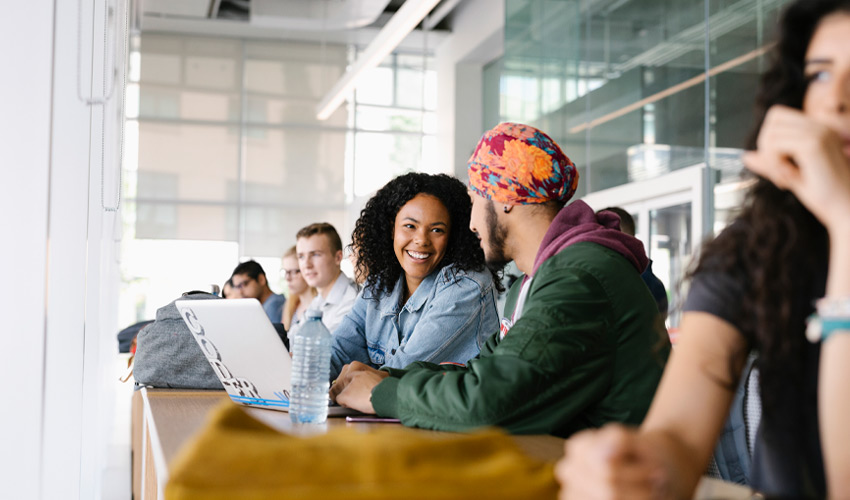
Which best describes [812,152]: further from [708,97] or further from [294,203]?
[294,203]

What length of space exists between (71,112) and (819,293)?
2.09m

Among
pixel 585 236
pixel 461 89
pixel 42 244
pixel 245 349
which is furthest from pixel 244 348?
pixel 461 89

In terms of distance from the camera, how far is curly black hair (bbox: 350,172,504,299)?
9.10 feet

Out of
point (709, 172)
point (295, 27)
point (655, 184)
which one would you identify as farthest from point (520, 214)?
point (295, 27)

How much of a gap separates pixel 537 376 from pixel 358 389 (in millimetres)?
468

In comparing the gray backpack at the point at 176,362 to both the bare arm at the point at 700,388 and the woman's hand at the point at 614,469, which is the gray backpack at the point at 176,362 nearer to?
the bare arm at the point at 700,388

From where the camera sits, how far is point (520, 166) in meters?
2.04

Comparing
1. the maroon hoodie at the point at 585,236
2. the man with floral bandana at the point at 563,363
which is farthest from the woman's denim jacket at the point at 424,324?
the maroon hoodie at the point at 585,236

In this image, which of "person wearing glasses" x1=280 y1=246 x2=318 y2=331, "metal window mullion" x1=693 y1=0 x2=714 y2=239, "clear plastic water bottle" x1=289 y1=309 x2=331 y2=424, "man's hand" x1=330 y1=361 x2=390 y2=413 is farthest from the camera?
"person wearing glasses" x1=280 y1=246 x2=318 y2=331

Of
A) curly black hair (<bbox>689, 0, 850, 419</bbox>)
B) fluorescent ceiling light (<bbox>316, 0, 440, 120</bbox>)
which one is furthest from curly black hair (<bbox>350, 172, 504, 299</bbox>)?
fluorescent ceiling light (<bbox>316, 0, 440, 120</bbox>)

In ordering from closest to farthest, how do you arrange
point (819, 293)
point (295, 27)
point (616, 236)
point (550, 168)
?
1. point (819, 293)
2. point (616, 236)
3. point (550, 168)
4. point (295, 27)

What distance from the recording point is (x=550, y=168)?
2.05 m

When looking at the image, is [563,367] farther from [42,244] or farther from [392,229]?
[392,229]

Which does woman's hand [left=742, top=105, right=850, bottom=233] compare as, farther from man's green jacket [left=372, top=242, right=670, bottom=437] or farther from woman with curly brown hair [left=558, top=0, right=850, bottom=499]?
man's green jacket [left=372, top=242, right=670, bottom=437]
